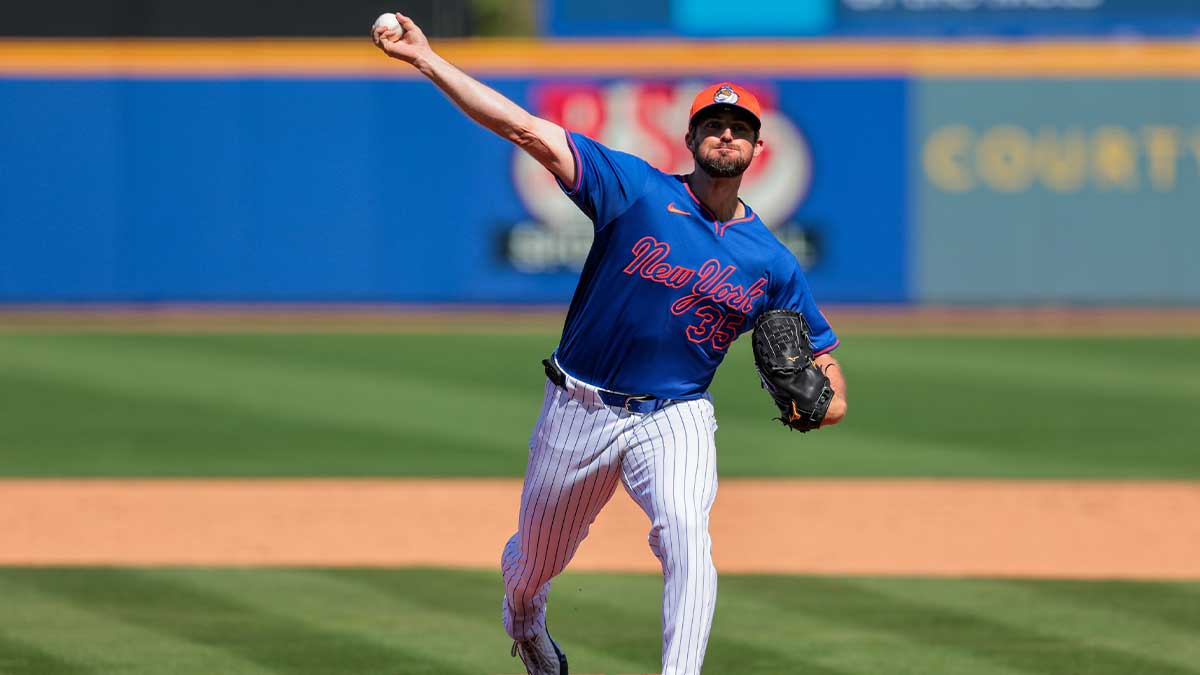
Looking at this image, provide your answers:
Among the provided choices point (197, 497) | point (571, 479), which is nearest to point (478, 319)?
point (197, 497)

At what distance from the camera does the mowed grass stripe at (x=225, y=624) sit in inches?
225

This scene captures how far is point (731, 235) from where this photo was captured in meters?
4.90

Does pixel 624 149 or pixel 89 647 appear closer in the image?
pixel 89 647

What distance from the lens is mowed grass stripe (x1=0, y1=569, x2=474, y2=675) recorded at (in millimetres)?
5707

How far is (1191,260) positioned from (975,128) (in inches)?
105

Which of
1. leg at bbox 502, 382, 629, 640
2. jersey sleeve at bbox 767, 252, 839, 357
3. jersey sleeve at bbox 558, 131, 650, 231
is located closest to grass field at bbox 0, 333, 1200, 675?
leg at bbox 502, 382, 629, 640

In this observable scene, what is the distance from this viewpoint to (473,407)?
495 inches

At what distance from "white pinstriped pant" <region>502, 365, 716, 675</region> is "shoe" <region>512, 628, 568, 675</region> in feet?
0.70

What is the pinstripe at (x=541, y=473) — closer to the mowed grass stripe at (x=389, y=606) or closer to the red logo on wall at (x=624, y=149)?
the mowed grass stripe at (x=389, y=606)

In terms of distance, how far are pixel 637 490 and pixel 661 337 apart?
43 cm

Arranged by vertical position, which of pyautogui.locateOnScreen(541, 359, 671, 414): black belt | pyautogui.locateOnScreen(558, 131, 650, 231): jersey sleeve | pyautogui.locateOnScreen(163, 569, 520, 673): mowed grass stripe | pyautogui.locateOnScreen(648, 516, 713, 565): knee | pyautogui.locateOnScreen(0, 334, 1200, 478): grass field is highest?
pyautogui.locateOnScreen(558, 131, 650, 231): jersey sleeve

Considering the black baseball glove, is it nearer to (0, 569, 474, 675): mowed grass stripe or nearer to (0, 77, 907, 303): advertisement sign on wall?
(0, 569, 474, 675): mowed grass stripe

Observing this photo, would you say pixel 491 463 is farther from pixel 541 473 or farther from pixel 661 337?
pixel 661 337

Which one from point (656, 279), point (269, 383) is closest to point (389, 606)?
point (656, 279)
